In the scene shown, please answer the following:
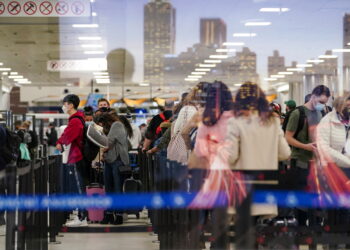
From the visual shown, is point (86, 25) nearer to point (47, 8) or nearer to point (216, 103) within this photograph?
point (47, 8)

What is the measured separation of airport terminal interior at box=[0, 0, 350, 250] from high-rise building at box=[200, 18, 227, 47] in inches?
0.7

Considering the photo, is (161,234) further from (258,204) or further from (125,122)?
(125,122)

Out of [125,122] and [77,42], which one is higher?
[77,42]

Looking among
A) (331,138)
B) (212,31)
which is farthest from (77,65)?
(331,138)

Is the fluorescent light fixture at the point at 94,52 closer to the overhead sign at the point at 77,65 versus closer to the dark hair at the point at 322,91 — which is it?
the overhead sign at the point at 77,65

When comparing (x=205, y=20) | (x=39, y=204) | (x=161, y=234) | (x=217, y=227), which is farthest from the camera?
(x=205, y=20)

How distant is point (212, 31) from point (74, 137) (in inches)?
84.9

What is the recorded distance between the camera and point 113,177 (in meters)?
12.0

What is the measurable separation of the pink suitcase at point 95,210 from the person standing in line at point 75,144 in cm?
9

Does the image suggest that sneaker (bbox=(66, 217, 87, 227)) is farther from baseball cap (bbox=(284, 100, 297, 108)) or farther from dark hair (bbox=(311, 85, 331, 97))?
dark hair (bbox=(311, 85, 331, 97))

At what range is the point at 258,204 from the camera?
247 inches

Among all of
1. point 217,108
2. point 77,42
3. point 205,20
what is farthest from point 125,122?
point 217,108

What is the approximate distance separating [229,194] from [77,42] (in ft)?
30.9

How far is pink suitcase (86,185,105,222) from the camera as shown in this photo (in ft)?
37.5
